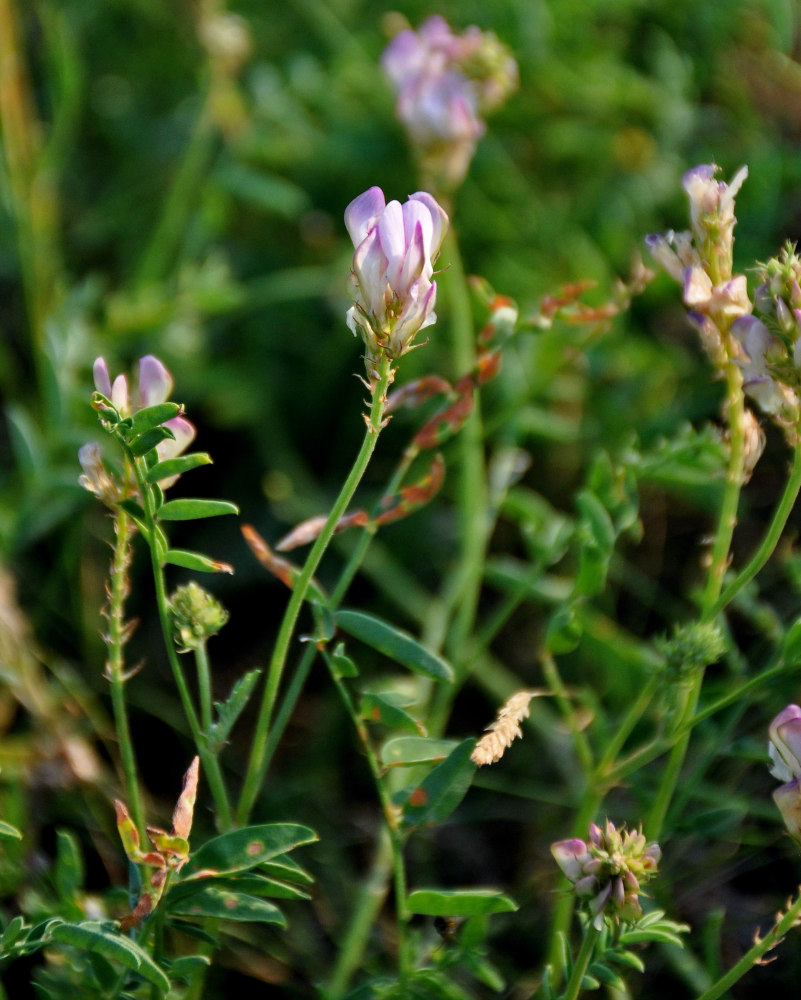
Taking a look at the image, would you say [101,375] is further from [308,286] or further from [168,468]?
[308,286]

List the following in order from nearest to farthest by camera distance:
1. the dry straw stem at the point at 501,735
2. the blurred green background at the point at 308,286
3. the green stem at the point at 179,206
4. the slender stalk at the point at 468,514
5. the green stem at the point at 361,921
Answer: the dry straw stem at the point at 501,735 → the green stem at the point at 361,921 → the slender stalk at the point at 468,514 → the blurred green background at the point at 308,286 → the green stem at the point at 179,206

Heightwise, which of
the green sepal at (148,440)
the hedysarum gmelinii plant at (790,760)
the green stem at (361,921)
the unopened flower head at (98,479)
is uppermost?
the green sepal at (148,440)

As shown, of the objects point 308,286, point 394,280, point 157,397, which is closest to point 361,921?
point 157,397

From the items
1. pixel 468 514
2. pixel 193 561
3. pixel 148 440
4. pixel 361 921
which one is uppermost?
pixel 148 440

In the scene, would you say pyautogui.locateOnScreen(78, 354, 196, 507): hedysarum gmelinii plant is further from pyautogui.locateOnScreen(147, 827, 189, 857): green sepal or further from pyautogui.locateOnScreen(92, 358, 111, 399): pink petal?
pyautogui.locateOnScreen(147, 827, 189, 857): green sepal

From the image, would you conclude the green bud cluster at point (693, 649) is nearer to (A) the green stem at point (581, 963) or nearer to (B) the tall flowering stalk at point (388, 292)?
(A) the green stem at point (581, 963)

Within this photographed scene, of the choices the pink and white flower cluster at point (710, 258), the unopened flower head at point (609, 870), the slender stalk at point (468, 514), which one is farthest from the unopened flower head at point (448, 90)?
the unopened flower head at point (609, 870)
